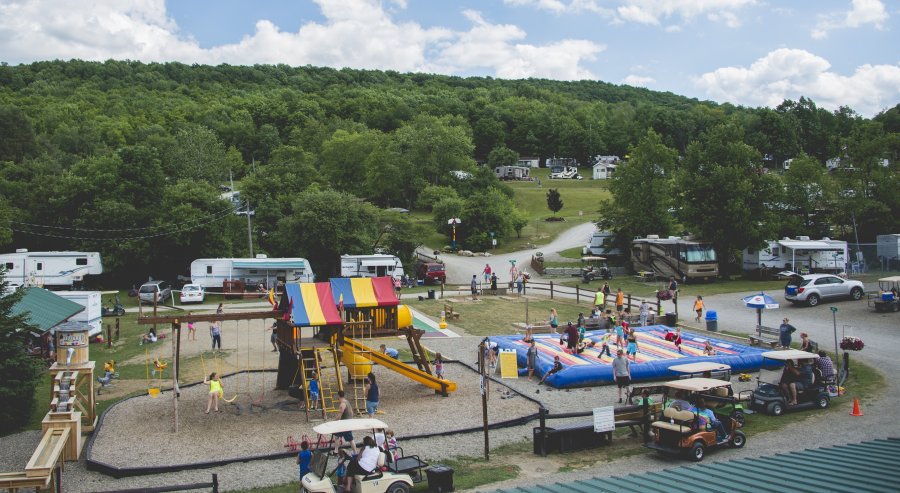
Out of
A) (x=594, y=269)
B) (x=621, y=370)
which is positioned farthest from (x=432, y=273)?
(x=621, y=370)

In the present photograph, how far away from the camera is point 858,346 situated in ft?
75.4

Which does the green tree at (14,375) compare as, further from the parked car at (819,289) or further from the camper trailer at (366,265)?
the parked car at (819,289)

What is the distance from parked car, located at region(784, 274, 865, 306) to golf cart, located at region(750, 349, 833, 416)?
1616cm

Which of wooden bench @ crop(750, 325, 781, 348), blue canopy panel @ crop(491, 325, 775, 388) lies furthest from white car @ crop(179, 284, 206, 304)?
wooden bench @ crop(750, 325, 781, 348)

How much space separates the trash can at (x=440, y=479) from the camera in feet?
44.3

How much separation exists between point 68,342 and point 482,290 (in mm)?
27810

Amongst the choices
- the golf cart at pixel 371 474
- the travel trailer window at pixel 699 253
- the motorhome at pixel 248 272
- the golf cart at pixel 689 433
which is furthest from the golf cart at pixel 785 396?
the motorhome at pixel 248 272

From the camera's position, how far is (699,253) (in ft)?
142

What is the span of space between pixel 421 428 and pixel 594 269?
3375cm

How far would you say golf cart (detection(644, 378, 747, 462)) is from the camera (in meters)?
15.0

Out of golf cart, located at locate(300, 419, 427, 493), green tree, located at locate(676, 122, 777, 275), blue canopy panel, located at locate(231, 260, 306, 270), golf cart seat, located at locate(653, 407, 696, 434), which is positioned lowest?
golf cart, located at locate(300, 419, 427, 493)

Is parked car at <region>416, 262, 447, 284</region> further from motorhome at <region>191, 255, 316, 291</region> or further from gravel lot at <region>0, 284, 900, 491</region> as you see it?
gravel lot at <region>0, 284, 900, 491</region>

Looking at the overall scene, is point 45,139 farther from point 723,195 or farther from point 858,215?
point 858,215

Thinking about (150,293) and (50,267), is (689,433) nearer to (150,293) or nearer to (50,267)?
(150,293)
